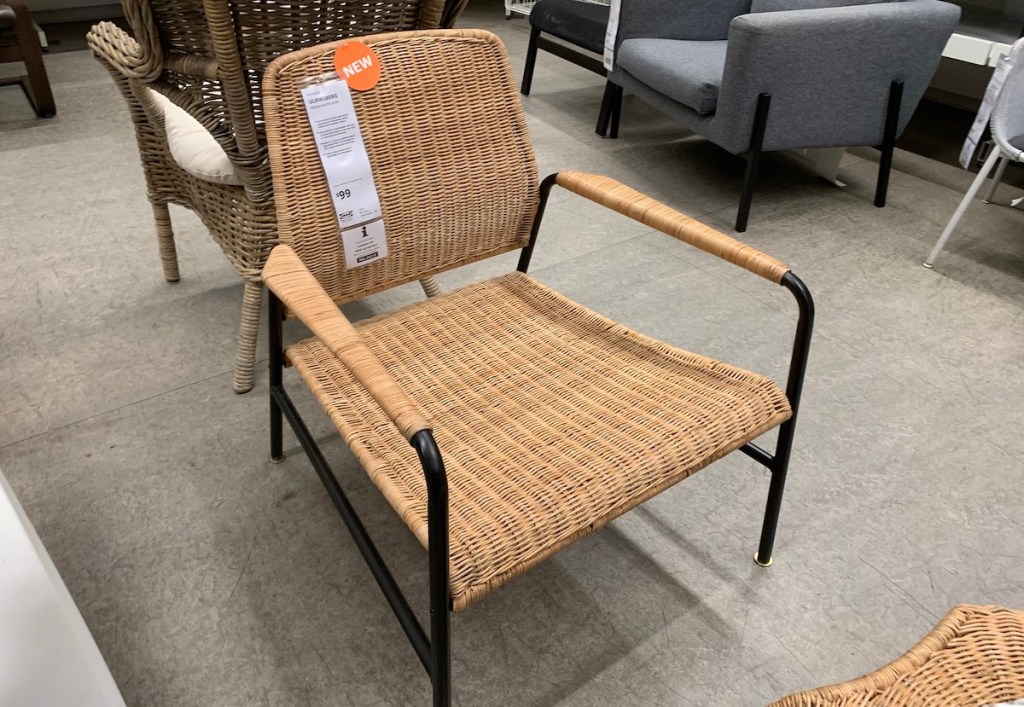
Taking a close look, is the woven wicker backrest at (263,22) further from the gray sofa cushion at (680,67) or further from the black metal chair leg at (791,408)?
the gray sofa cushion at (680,67)

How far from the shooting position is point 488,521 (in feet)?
2.99

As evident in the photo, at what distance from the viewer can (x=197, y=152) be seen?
1.58 m

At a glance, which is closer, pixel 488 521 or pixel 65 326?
pixel 488 521

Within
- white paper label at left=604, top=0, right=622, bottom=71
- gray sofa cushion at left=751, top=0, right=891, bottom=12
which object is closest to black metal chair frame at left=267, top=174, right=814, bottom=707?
white paper label at left=604, top=0, right=622, bottom=71

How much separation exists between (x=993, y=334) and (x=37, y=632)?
7.11 ft

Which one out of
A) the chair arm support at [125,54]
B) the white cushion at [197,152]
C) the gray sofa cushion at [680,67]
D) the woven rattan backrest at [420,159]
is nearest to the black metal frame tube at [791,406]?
the woven rattan backrest at [420,159]

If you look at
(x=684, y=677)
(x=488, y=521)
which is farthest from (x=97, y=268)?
(x=684, y=677)

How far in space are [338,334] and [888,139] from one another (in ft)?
7.66

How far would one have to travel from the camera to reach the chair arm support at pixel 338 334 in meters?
0.82

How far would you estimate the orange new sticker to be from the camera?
1178 millimetres

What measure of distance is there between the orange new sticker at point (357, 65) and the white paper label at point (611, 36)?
1.84 m

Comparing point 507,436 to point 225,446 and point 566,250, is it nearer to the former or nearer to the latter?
point 225,446

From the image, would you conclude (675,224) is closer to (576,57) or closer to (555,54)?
(576,57)

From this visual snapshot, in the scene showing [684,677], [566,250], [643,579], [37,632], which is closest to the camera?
[37,632]
